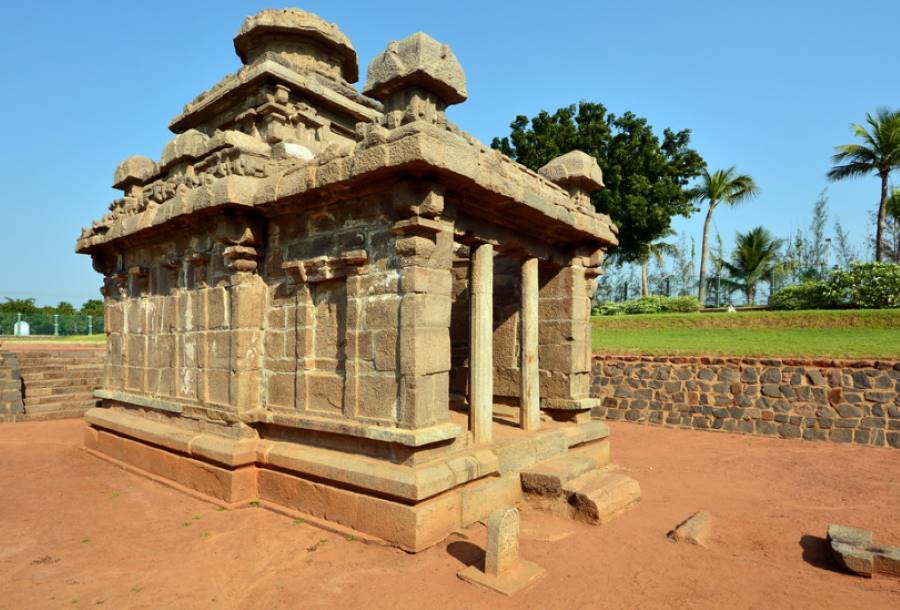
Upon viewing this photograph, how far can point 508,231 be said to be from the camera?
621 centimetres

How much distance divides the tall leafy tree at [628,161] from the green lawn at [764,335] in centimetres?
922

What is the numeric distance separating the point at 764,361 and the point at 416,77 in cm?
953

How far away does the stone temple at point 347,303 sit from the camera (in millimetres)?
4758

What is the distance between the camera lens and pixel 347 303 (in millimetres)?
5254

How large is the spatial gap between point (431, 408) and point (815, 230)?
46.2 meters

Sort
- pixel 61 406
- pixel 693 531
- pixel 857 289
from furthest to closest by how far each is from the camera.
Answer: pixel 857 289 → pixel 61 406 → pixel 693 531

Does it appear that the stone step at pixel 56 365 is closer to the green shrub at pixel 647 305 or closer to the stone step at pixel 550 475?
the stone step at pixel 550 475

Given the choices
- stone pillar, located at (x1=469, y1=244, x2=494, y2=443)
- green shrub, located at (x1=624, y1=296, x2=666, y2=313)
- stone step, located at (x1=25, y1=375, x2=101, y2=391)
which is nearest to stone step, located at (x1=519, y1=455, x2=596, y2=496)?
stone pillar, located at (x1=469, y1=244, x2=494, y2=443)

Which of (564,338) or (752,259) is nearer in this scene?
(564,338)

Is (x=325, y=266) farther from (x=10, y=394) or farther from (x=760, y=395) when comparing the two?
(x=10, y=394)

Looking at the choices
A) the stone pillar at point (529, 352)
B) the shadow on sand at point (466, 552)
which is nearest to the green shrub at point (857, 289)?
the stone pillar at point (529, 352)

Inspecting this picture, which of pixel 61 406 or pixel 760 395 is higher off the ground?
pixel 760 395

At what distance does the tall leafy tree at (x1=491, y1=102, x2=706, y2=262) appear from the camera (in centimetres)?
2469

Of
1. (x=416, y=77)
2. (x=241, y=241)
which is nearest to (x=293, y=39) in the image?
(x=241, y=241)
